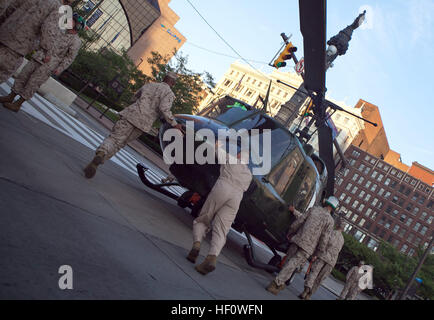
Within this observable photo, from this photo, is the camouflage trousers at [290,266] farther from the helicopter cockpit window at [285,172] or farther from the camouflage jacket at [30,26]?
the camouflage jacket at [30,26]

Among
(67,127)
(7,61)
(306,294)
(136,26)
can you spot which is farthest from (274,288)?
(136,26)

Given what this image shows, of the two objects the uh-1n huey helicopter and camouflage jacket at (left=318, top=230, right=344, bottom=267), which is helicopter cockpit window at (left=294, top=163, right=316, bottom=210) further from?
camouflage jacket at (left=318, top=230, right=344, bottom=267)

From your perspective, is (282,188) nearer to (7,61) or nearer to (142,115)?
(142,115)

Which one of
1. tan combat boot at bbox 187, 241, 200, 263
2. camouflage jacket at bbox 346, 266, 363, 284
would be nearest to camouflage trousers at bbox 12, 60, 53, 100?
tan combat boot at bbox 187, 241, 200, 263

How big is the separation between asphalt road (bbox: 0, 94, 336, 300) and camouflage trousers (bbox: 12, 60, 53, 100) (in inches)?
40.7

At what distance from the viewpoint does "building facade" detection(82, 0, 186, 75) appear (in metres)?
77.1

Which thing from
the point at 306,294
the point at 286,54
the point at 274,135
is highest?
the point at 286,54

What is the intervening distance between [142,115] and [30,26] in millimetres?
2024

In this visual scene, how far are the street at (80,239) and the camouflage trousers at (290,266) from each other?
360 mm

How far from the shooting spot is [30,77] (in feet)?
20.4

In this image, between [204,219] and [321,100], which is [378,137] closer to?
[321,100]

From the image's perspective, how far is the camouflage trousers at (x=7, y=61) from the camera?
495 centimetres

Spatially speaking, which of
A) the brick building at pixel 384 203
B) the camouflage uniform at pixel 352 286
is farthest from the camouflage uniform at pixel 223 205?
the brick building at pixel 384 203

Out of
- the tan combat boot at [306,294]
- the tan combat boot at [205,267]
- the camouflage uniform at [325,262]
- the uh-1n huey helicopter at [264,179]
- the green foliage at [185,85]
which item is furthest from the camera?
the green foliage at [185,85]
